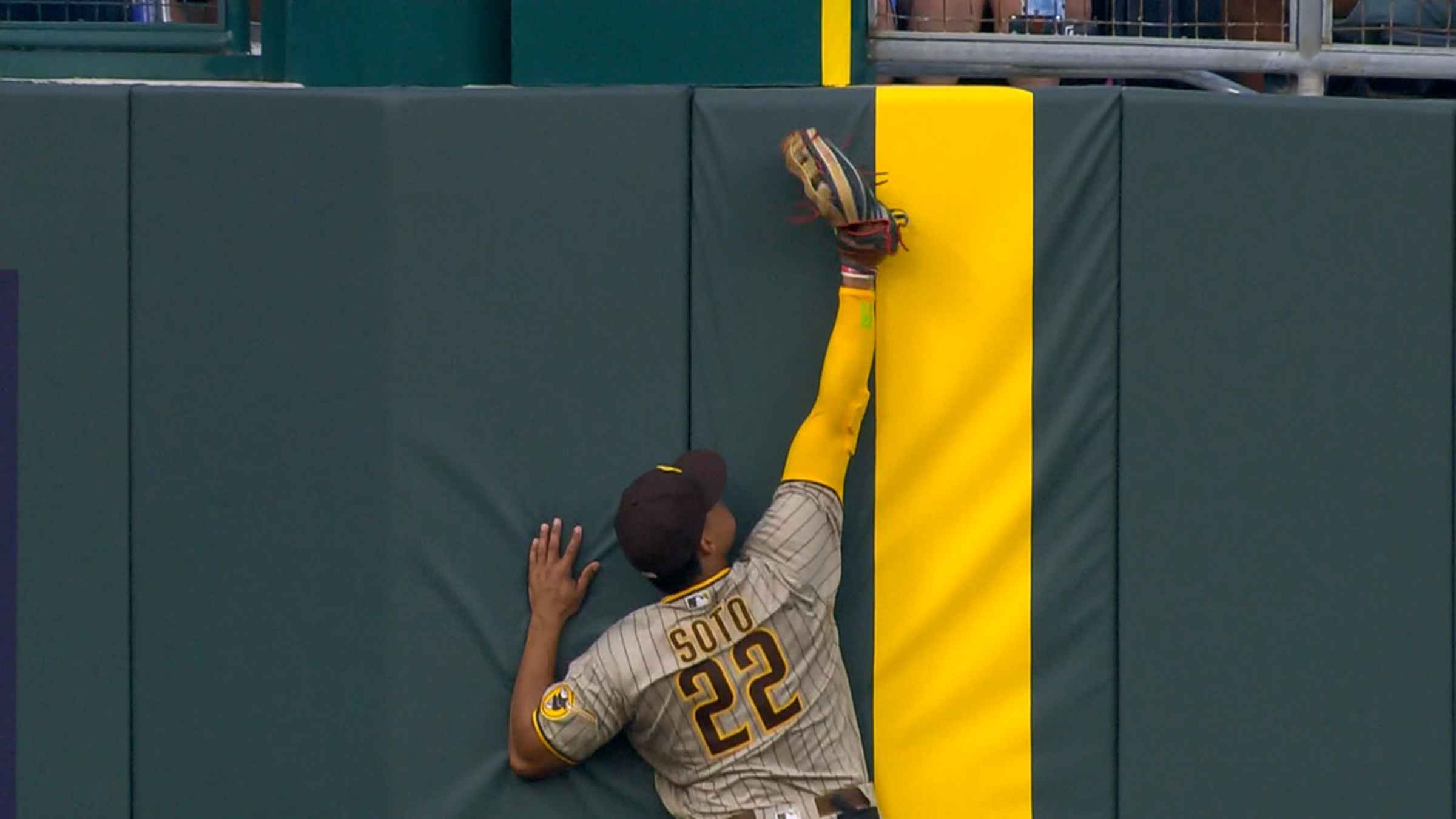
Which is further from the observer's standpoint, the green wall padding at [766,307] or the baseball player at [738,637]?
the green wall padding at [766,307]

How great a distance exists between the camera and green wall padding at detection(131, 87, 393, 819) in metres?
4.82

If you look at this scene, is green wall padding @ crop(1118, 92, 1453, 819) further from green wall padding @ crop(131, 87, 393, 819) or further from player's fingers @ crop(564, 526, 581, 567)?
green wall padding @ crop(131, 87, 393, 819)

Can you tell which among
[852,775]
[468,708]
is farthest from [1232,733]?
[468,708]

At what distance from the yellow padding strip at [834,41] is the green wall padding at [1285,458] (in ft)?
2.73

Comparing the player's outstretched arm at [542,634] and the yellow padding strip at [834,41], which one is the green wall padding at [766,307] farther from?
the player's outstretched arm at [542,634]

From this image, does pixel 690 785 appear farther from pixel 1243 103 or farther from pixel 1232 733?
pixel 1243 103

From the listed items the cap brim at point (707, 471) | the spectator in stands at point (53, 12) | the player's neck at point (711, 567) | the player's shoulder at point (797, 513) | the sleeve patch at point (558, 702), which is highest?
the spectator in stands at point (53, 12)

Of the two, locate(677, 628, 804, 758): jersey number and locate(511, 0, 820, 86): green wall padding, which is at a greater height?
locate(511, 0, 820, 86): green wall padding

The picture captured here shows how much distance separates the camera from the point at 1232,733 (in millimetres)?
5004

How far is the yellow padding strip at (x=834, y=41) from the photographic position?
5.18 meters

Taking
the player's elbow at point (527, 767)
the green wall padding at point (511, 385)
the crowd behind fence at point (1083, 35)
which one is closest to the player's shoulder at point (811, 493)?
the green wall padding at point (511, 385)

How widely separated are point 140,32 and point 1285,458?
3.58 metres

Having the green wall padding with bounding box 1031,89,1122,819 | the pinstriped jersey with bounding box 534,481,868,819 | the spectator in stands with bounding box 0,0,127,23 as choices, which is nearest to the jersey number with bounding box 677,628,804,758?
the pinstriped jersey with bounding box 534,481,868,819

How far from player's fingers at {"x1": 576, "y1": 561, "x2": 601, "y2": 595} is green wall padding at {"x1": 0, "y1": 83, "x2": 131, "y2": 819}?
48.6 inches
